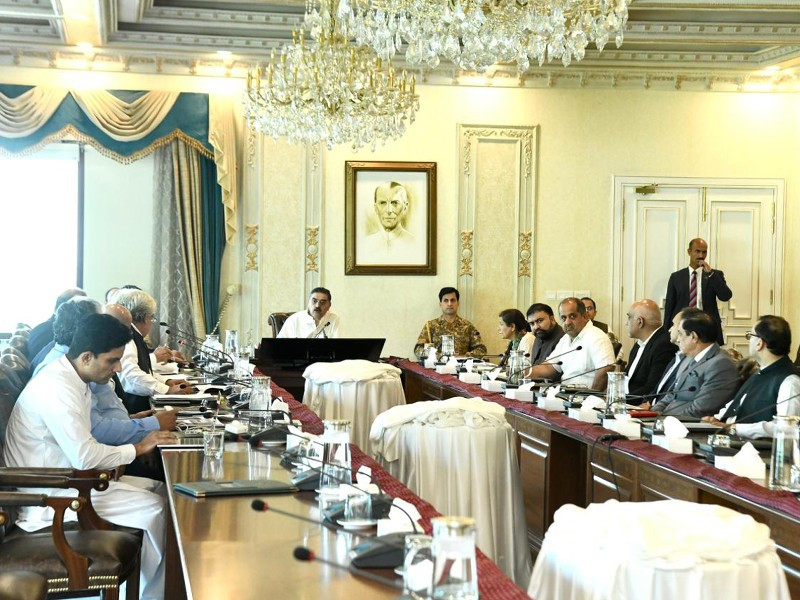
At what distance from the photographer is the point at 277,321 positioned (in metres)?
10.0

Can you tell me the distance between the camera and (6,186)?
33.8 feet

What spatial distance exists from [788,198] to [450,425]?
8.24m

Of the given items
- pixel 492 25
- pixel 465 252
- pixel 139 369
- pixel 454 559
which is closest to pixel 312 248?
pixel 465 252

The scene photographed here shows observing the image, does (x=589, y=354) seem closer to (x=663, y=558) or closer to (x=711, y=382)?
(x=711, y=382)

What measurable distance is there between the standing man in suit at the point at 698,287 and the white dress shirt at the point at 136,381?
6.17 metres

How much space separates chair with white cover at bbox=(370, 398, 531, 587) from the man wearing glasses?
493cm

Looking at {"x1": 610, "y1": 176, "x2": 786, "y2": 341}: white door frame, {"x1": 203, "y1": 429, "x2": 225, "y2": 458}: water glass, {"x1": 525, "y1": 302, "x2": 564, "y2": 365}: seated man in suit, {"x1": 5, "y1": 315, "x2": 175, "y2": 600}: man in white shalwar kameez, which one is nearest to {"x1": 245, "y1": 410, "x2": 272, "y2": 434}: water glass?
{"x1": 5, "y1": 315, "x2": 175, "y2": 600}: man in white shalwar kameez

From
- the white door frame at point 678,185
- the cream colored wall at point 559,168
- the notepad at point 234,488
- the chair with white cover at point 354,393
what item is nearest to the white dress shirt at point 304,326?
the cream colored wall at point 559,168

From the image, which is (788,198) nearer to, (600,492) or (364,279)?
(364,279)

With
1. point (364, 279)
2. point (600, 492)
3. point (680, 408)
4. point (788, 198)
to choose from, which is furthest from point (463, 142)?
point (600, 492)

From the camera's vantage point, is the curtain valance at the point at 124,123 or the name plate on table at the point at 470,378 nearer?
the name plate on table at the point at 470,378

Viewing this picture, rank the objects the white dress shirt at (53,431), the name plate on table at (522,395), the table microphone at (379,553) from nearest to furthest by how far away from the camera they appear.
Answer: the table microphone at (379,553)
the white dress shirt at (53,431)
the name plate on table at (522,395)

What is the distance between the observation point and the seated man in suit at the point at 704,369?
537cm

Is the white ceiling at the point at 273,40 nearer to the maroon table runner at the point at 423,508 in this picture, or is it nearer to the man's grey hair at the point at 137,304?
the man's grey hair at the point at 137,304
